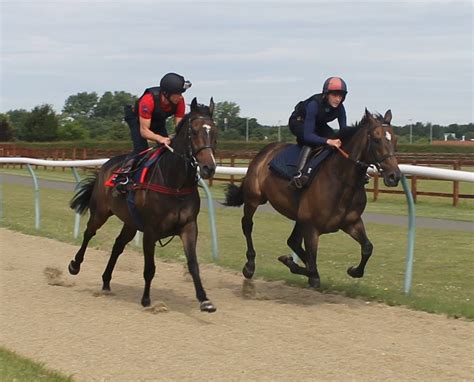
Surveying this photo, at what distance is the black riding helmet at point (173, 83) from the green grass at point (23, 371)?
300 centimetres

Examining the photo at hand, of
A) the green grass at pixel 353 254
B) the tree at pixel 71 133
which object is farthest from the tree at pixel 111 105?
the green grass at pixel 353 254

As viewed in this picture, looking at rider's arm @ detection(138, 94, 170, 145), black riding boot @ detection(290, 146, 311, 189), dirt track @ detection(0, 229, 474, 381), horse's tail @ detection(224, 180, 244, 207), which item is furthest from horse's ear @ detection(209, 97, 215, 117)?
horse's tail @ detection(224, 180, 244, 207)

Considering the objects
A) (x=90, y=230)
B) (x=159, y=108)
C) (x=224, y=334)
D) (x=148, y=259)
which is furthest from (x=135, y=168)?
(x=224, y=334)

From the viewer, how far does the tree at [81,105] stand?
341ft

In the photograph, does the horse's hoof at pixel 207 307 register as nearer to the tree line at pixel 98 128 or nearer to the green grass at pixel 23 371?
the green grass at pixel 23 371

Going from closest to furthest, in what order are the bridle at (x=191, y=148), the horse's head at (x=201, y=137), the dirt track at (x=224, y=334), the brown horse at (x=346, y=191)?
the dirt track at (x=224, y=334)
the horse's head at (x=201, y=137)
the bridle at (x=191, y=148)
the brown horse at (x=346, y=191)

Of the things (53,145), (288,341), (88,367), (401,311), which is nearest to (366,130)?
(401,311)

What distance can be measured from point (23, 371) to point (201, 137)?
2596 mm

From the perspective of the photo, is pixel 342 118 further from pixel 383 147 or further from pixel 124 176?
pixel 124 176

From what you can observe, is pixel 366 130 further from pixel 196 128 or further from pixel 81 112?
pixel 81 112

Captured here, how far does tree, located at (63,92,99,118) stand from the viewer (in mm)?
104000

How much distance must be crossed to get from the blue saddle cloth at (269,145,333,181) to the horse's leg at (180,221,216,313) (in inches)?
53.3

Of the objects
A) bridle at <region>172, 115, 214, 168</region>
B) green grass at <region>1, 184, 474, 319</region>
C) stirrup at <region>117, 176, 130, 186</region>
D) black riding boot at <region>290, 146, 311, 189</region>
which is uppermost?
bridle at <region>172, 115, 214, 168</region>

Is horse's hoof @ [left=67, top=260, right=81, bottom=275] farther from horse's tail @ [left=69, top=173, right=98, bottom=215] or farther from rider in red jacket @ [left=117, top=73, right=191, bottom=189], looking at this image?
rider in red jacket @ [left=117, top=73, right=191, bottom=189]
